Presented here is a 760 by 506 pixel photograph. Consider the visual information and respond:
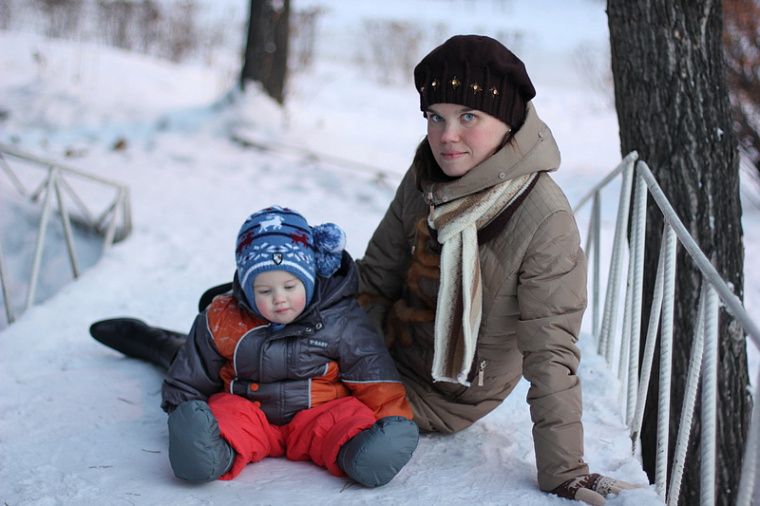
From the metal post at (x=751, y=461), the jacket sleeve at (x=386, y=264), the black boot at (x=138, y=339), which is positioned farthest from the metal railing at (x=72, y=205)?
the metal post at (x=751, y=461)

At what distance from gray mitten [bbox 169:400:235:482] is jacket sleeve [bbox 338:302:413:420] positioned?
438mm

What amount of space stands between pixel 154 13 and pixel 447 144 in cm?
972

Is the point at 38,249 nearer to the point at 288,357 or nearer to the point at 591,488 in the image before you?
the point at 288,357

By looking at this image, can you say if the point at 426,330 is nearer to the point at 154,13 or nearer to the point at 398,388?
the point at 398,388

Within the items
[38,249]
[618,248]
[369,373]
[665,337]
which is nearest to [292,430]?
[369,373]

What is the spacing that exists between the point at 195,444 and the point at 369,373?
1.82 feet

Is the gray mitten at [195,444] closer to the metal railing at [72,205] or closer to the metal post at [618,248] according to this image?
the metal post at [618,248]

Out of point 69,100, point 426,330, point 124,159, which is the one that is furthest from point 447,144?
point 69,100

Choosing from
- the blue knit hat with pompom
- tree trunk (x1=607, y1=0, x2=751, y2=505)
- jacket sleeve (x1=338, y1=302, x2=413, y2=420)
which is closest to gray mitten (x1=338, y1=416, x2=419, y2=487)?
jacket sleeve (x1=338, y1=302, x2=413, y2=420)

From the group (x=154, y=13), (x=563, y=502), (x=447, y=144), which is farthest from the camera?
(x=154, y=13)

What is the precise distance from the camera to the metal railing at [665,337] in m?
1.78

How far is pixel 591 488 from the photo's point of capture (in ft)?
6.66

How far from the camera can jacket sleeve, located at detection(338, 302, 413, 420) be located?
7.86ft

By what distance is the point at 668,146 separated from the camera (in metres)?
2.98
